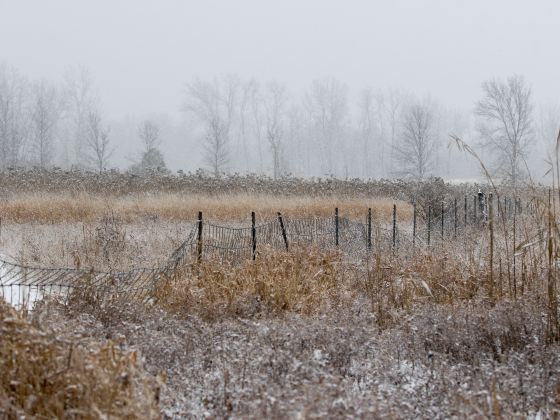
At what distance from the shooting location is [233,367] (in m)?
3.91

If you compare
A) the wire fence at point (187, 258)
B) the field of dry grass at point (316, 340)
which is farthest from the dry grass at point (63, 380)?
the wire fence at point (187, 258)

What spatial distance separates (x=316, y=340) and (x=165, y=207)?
12125 mm

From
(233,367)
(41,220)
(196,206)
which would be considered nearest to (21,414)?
(233,367)

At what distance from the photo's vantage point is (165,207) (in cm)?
1609

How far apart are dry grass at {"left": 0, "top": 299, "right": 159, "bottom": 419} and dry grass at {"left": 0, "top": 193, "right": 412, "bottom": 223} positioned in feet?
36.6

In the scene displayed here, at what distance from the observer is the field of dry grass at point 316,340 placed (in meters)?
3.04

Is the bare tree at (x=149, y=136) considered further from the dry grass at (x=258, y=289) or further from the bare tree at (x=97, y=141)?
the dry grass at (x=258, y=289)

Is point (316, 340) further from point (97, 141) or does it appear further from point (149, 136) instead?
point (149, 136)

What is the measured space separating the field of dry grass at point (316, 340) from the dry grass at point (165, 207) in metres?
7.74

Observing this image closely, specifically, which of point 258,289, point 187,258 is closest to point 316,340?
point 258,289

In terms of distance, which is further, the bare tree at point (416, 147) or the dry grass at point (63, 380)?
the bare tree at point (416, 147)

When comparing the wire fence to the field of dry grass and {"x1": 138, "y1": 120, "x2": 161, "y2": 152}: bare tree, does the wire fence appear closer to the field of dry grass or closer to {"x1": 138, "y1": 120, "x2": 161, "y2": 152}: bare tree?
the field of dry grass

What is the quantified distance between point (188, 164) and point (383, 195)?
8220 centimetres

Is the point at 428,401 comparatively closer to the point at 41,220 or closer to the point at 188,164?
the point at 41,220
